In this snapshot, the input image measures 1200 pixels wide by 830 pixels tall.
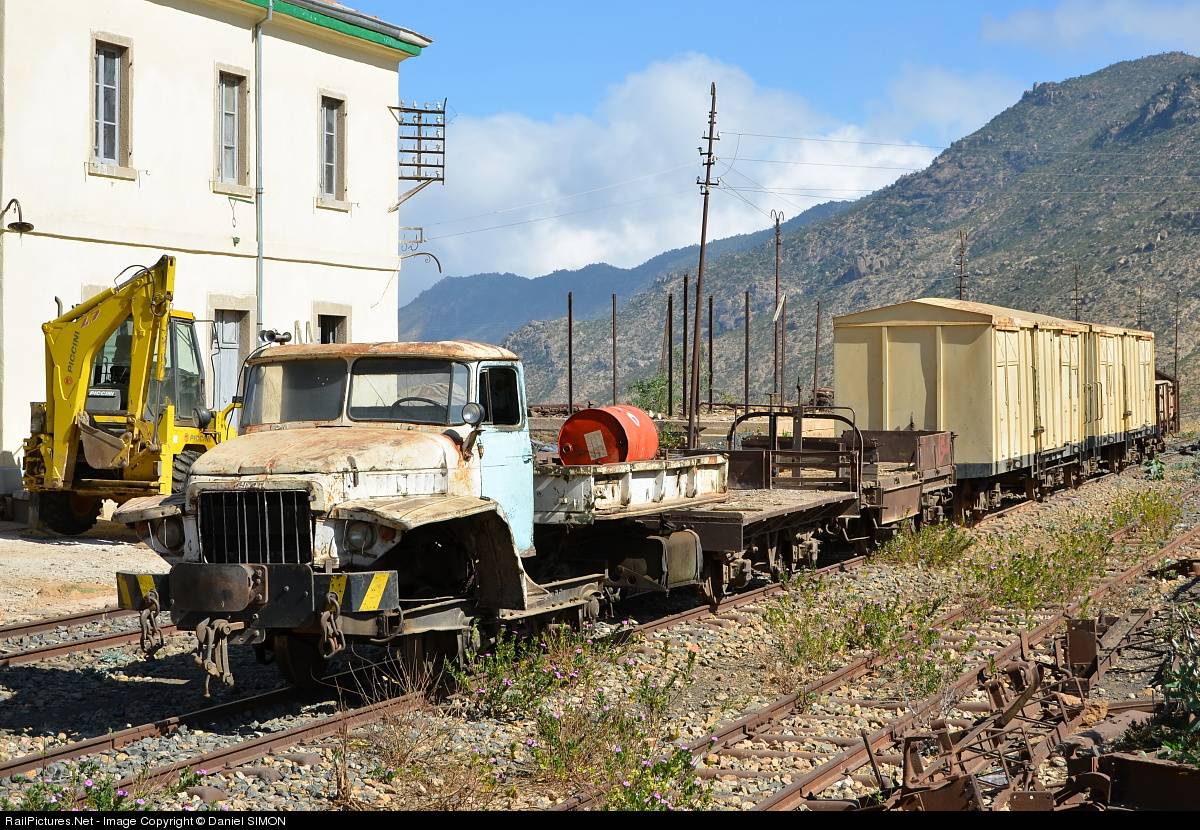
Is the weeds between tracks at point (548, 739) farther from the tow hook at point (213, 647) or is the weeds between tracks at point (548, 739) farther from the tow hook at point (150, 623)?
the tow hook at point (150, 623)

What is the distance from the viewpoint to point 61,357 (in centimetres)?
1769

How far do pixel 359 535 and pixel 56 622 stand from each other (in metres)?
5.00

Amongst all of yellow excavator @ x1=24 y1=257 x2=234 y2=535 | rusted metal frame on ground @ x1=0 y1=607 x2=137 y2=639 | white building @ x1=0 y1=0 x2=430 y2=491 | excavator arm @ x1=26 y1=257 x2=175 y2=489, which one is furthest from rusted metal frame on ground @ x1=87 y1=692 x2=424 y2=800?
white building @ x1=0 y1=0 x2=430 y2=491

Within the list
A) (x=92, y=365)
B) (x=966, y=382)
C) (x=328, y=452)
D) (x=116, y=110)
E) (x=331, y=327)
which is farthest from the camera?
(x=331, y=327)

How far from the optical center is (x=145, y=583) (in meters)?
8.32

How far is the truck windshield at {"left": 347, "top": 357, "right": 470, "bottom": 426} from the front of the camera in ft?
30.6

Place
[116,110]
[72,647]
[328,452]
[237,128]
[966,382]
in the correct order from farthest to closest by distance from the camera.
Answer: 1. [237,128]
2. [966,382]
3. [116,110]
4. [72,647]
5. [328,452]

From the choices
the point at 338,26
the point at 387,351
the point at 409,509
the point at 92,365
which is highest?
the point at 338,26

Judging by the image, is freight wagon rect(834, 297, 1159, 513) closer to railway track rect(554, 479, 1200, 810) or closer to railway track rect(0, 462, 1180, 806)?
railway track rect(554, 479, 1200, 810)

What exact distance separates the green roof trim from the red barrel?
1336 cm

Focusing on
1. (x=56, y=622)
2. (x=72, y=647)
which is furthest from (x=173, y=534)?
(x=56, y=622)

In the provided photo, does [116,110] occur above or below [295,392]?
above

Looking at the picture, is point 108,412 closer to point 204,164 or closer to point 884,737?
point 204,164

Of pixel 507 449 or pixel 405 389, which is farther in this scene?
pixel 507 449
